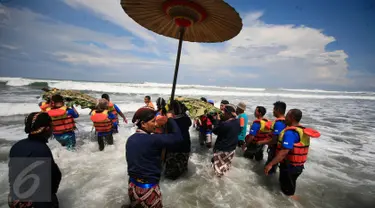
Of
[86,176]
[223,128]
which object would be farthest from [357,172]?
[86,176]

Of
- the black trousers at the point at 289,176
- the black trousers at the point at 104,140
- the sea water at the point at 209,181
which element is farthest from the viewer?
the black trousers at the point at 104,140

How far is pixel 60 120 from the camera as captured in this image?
17.4 ft

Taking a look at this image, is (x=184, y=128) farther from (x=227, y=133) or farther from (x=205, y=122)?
(x=205, y=122)

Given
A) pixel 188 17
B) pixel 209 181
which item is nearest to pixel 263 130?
pixel 209 181

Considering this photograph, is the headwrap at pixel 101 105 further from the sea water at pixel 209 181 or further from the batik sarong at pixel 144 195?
the batik sarong at pixel 144 195

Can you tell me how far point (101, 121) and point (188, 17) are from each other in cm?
444

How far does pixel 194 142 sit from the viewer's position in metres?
8.20

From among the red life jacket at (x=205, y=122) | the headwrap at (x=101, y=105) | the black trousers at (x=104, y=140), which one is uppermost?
the headwrap at (x=101, y=105)

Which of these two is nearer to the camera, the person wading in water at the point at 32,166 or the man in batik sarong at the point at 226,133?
the person wading in water at the point at 32,166

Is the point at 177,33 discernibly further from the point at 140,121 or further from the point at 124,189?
the point at 124,189

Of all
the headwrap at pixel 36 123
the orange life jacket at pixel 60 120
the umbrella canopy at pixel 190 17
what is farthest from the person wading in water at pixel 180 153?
the orange life jacket at pixel 60 120

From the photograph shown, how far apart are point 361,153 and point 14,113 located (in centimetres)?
1954

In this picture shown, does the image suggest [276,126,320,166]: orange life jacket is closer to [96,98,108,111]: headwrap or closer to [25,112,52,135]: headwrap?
[25,112,52,135]: headwrap

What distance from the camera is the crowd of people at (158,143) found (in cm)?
229
